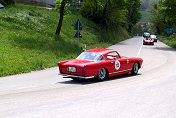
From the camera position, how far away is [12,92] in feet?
28.2

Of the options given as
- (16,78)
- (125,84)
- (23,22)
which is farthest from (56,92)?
(23,22)

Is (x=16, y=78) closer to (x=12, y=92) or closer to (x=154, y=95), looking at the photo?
(x=12, y=92)

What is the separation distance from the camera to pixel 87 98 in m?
7.65

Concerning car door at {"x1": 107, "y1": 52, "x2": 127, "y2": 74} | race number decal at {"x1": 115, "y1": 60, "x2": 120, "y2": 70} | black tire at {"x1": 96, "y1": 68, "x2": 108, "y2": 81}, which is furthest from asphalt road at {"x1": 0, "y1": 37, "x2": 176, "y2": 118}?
race number decal at {"x1": 115, "y1": 60, "x2": 120, "y2": 70}

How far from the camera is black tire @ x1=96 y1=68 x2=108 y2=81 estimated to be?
423 inches

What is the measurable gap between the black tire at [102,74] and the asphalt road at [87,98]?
0.92 ft

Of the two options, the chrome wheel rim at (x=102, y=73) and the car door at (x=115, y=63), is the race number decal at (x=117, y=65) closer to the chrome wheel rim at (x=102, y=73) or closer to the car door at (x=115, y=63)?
the car door at (x=115, y=63)

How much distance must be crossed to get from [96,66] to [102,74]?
0.57 m

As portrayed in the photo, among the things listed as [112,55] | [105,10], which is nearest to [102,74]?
[112,55]

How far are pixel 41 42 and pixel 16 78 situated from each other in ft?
33.0

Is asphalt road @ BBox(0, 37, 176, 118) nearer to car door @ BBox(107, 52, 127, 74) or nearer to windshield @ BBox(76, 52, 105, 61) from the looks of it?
car door @ BBox(107, 52, 127, 74)

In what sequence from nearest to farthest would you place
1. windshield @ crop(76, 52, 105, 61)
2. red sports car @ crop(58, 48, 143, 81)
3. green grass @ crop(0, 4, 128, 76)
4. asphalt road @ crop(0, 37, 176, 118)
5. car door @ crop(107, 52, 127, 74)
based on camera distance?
asphalt road @ crop(0, 37, 176, 118)
red sports car @ crop(58, 48, 143, 81)
windshield @ crop(76, 52, 105, 61)
car door @ crop(107, 52, 127, 74)
green grass @ crop(0, 4, 128, 76)

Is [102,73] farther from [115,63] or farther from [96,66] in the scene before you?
[115,63]

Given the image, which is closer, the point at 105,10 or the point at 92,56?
the point at 92,56
